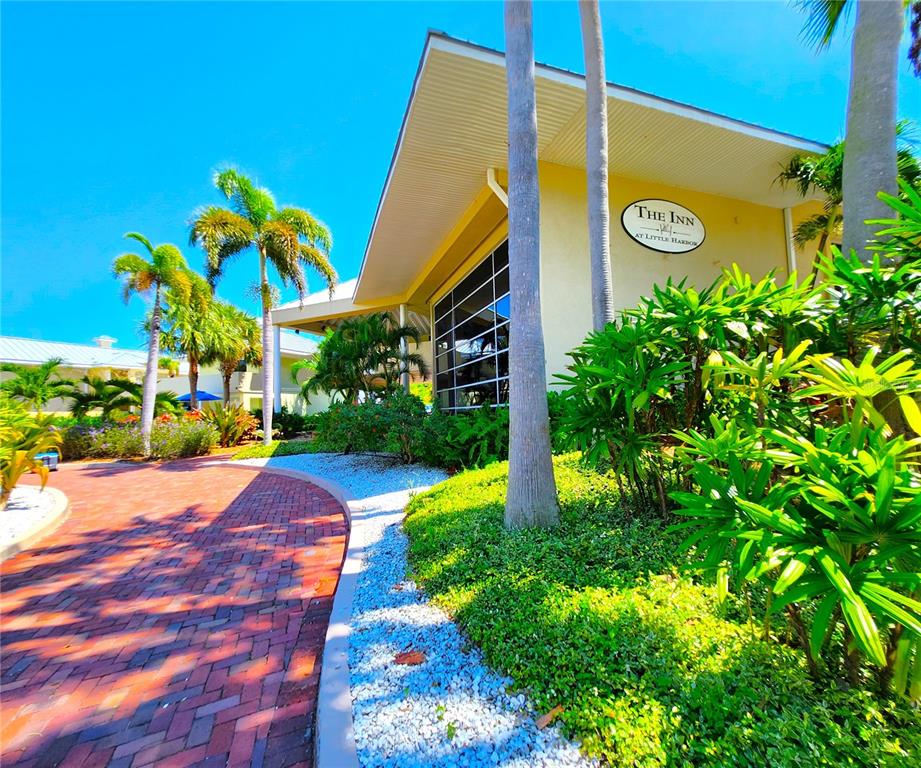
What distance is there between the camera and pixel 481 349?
10867mm

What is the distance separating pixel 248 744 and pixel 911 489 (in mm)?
2988

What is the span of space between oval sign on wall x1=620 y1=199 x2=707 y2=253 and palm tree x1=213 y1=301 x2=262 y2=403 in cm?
1738

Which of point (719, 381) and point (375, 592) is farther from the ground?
point (719, 381)

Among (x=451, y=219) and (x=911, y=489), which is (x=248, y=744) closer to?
(x=911, y=489)

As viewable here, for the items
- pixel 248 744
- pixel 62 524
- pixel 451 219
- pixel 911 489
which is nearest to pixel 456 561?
pixel 248 744

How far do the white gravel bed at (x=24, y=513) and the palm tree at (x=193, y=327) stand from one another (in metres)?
7.24

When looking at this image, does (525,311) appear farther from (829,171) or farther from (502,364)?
(829,171)

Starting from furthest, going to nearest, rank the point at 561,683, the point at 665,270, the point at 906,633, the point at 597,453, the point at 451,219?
1. the point at 451,219
2. the point at 665,270
3. the point at 597,453
4. the point at 561,683
5. the point at 906,633

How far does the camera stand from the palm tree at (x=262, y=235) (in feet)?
41.2

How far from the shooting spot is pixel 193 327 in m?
16.1

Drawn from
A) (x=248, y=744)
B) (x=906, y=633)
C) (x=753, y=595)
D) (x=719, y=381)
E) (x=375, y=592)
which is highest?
(x=719, y=381)

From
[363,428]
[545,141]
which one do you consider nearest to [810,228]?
[545,141]

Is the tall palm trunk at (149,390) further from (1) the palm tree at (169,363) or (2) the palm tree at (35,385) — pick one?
(1) the palm tree at (169,363)

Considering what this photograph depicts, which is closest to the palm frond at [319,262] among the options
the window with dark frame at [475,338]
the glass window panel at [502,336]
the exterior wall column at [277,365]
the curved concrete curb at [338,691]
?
the window with dark frame at [475,338]
